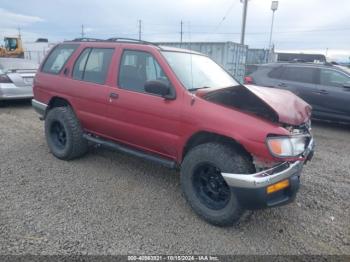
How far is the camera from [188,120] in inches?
125

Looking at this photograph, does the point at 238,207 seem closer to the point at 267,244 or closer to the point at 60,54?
the point at 267,244

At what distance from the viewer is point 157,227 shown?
3025 mm

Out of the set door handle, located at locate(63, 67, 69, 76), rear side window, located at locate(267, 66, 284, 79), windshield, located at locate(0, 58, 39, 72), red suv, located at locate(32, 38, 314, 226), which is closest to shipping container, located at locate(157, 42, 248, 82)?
rear side window, located at locate(267, 66, 284, 79)

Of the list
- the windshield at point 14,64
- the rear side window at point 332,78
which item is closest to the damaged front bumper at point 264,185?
the rear side window at point 332,78

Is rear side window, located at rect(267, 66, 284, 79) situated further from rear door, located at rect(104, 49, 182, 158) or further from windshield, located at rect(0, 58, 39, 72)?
windshield, located at rect(0, 58, 39, 72)

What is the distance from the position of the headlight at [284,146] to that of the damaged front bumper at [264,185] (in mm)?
121

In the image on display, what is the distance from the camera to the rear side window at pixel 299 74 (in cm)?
770

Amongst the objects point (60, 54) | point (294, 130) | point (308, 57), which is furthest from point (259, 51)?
point (294, 130)

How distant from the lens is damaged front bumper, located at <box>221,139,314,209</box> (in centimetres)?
268

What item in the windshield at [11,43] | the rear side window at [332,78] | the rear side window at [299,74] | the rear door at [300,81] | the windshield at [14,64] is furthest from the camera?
the windshield at [11,43]

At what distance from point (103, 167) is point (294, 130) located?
108 inches

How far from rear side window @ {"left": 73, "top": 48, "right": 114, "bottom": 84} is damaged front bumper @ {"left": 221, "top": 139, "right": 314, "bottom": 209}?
2.26 meters

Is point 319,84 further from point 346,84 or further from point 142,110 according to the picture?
point 142,110

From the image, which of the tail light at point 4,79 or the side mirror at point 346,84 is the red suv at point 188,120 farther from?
the side mirror at point 346,84
